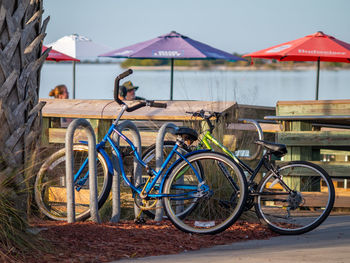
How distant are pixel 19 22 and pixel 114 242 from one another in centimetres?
189

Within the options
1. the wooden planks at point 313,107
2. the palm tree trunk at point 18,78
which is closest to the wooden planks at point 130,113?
the wooden planks at point 313,107

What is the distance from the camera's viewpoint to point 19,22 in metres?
5.11

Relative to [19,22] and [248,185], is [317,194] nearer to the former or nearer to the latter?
[248,185]

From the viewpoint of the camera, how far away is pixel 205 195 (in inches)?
227

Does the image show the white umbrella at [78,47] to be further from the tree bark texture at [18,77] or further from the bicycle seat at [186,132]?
the tree bark texture at [18,77]

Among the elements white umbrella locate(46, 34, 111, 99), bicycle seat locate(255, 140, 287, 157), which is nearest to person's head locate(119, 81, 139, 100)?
white umbrella locate(46, 34, 111, 99)

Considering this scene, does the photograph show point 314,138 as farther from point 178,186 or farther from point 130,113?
point 178,186

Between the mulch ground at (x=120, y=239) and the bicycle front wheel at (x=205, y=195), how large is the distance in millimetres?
145

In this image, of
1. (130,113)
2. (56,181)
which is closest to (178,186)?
(56,181)

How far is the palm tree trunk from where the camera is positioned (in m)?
4.93

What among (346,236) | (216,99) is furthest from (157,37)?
(346,236)

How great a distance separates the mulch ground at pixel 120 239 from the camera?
473cm

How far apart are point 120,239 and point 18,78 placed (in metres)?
1.51

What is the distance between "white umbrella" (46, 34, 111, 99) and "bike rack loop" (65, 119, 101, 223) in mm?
12392
